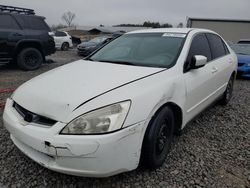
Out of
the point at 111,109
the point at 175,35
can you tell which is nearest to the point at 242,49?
the point at 175,35

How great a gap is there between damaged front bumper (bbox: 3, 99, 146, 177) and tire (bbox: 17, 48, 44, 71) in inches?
256

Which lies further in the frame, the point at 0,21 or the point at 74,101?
the point at 0,21

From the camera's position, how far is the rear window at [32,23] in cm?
787

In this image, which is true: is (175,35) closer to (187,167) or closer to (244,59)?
(187,167)

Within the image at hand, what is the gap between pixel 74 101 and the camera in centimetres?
194

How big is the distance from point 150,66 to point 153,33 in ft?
3.11

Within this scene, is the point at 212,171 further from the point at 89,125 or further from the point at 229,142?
the point at 89,125

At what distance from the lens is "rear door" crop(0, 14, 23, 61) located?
7207mm

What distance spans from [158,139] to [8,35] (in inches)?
269

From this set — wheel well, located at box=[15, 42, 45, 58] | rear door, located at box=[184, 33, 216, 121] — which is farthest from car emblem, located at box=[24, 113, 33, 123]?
wheel well, located at box=[15, 42, 45, 58]

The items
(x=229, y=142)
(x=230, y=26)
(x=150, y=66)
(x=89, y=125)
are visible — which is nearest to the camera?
(x=89, y=125)

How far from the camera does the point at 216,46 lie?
13.0ft

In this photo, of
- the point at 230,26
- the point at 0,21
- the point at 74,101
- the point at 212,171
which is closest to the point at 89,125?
the point at 74,101

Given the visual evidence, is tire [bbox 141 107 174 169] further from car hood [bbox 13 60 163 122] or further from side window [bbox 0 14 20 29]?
side window [bbox 0 14 20 29]
